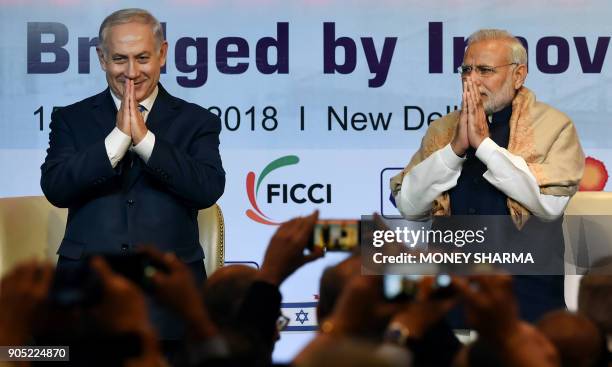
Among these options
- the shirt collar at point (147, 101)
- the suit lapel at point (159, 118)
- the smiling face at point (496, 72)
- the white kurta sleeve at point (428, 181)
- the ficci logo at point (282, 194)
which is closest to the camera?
the suit lapel at point (159, 118)

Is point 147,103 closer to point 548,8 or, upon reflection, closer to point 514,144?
point 514,144

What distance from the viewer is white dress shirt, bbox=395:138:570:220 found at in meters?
3.94

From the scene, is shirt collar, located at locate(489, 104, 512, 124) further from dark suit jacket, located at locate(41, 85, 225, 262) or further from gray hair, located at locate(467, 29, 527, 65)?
dark suit jacket, located at locate(41, 85, 225, 262)

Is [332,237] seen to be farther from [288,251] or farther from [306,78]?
[306,78]

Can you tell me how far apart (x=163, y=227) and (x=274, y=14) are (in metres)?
1.96

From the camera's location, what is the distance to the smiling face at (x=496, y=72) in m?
4.15

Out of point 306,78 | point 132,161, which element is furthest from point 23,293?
point 306,78

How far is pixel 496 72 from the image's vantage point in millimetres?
4152

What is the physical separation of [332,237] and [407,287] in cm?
50

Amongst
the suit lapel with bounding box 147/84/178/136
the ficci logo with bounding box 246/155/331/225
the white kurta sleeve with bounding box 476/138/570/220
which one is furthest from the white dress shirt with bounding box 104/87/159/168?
the ficci logo with bounding box 246/155/331/225

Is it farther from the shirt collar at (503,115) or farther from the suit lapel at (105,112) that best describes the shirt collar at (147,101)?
the shirt collar at (503,115)

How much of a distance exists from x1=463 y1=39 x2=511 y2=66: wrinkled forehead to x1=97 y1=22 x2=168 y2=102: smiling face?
1.10m

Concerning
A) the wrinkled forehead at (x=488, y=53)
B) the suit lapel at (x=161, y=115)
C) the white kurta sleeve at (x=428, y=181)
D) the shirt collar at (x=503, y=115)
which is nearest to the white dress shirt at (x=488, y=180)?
the white kurta sleeve at (x=428, y=181)

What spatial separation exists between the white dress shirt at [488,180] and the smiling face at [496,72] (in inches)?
8.7
